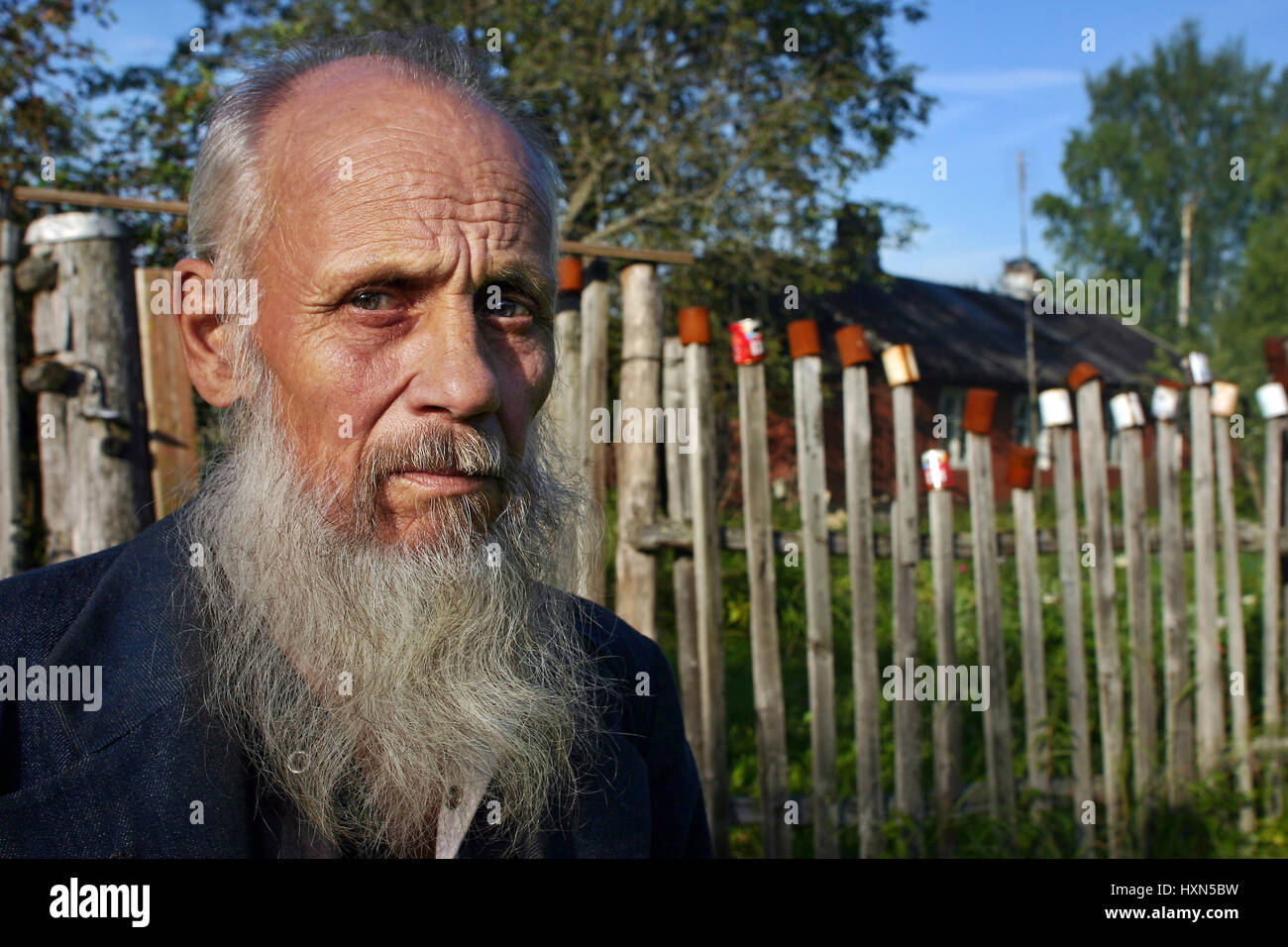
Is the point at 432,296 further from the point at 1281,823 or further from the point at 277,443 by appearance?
the point at 1281,823

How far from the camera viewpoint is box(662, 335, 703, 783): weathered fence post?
372 cm

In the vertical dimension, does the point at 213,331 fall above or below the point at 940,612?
above

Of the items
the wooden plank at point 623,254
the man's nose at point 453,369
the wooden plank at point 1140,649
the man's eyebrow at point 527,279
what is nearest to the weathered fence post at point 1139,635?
the wooden plank at point 1140,649

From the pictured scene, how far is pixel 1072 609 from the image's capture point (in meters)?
4.29

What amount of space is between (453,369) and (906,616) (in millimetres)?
2832

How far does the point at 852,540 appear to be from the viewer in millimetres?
3891

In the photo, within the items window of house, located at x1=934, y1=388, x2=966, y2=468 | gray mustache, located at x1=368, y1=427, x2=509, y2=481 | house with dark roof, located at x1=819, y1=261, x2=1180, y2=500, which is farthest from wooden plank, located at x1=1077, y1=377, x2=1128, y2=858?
window of house, located at x1=934, y1=388, x2=966, y2=468

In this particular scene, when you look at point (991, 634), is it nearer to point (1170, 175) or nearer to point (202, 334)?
point (202, 334)

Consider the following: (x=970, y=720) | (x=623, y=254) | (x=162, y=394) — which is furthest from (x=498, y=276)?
(x=970, y=720)

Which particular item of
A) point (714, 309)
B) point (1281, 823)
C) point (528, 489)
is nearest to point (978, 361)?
point (714, 309)

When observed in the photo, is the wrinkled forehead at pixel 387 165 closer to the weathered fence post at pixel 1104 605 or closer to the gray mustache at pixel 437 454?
the gray mustache at pixel 437 454

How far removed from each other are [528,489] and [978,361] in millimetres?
21718
